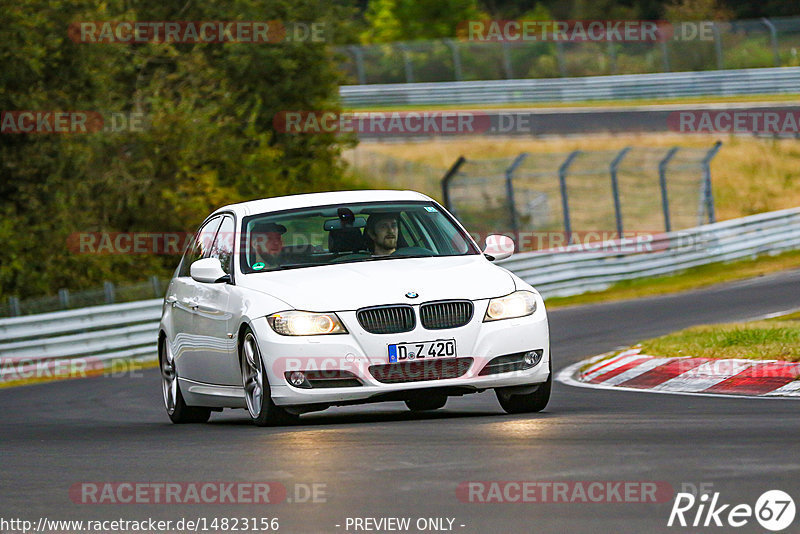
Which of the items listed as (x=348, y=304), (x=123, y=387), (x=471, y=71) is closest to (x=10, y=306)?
(x=123, y=387)

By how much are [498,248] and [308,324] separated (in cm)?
176

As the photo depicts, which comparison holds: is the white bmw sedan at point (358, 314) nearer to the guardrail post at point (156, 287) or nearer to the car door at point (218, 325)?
the car door at point (218, 325)

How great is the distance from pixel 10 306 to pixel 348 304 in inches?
565

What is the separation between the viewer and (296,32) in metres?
39.0

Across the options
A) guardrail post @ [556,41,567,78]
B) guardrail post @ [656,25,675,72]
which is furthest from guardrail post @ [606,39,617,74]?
guardrail post @ [556,41,567,78]

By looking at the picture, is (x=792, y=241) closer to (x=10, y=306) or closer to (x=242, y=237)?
(x=10, y=306)

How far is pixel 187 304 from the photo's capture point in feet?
38.3

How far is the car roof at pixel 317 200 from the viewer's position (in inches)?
441

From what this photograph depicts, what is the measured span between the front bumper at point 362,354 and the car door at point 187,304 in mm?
1592

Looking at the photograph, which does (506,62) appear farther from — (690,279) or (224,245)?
(224,245)

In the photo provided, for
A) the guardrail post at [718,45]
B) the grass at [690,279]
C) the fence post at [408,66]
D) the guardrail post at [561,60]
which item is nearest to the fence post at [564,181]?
the grass at [690,279]

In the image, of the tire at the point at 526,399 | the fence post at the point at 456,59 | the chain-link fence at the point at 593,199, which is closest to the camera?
the tire at the point at 526,399

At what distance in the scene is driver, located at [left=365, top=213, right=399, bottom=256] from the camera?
1090cm

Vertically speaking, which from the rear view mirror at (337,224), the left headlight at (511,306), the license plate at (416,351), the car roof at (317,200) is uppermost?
the car roof at (317,200)
